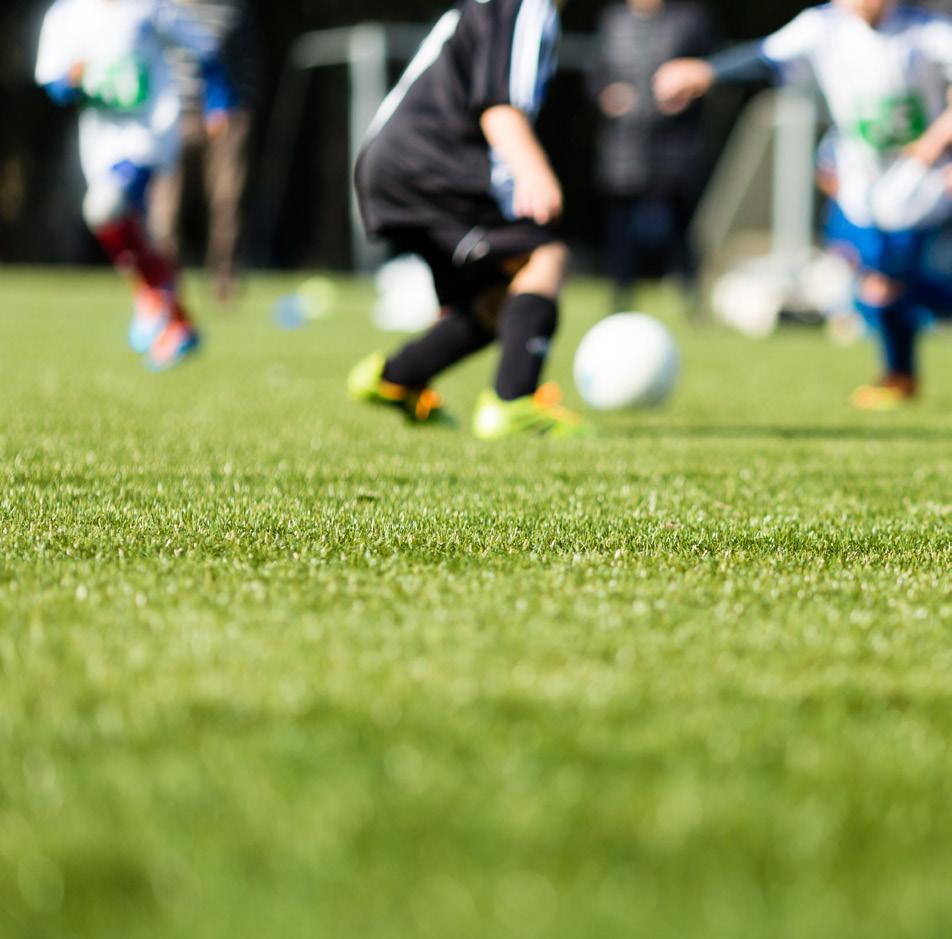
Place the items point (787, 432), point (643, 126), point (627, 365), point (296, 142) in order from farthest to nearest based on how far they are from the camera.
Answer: point (296, 142)
point (643, 126)
point (627, 365)
point (787, 432)

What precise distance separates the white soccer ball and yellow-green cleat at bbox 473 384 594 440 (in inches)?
32.2

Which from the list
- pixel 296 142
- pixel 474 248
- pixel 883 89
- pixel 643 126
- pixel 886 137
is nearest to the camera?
pixel 474 248

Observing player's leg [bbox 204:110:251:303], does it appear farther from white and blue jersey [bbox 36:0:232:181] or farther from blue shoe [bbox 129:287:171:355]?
white and blue jersey [bbox 36:0:232:181]

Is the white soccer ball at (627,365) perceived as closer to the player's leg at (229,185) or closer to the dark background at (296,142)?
the player's leg at (229,185)

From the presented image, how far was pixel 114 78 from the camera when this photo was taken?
Result: 656 cm

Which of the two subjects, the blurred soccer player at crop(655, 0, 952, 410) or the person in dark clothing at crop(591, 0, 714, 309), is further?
the person in dark clothing at crop(591, 0, 714, 309)

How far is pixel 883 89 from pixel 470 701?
4.61m

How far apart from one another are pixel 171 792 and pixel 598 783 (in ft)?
1.24

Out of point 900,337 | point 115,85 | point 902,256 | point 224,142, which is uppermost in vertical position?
point 115,85

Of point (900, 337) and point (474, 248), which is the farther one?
point (900, 337)

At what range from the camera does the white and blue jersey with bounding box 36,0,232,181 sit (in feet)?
21.1

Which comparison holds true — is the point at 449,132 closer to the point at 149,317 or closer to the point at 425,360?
the point at 425,360

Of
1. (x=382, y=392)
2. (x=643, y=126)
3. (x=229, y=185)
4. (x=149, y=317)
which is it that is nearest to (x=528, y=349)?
(x=382, y=392)

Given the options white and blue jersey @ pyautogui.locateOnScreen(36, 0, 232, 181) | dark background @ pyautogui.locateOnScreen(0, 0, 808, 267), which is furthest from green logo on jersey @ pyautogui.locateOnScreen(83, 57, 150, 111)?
dark background @ pyautogui.locateOnScreen(0, 0, 808, 267)
